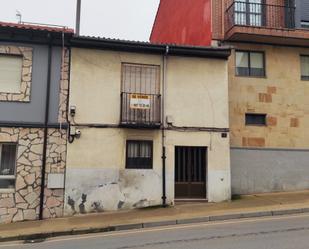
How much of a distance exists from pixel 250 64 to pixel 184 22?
523 centimetres

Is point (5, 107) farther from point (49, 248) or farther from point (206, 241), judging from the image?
point (206, 241)

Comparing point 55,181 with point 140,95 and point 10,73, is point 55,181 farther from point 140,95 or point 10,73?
point 140,95

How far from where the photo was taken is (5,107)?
1323cm

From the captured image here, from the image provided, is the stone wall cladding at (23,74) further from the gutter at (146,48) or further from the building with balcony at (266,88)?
the building with balcony at (266,88)

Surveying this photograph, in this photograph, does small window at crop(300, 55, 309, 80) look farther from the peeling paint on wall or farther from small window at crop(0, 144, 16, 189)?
small window at crop(0, 144, 16, 189)

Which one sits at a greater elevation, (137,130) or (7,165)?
(137,130)

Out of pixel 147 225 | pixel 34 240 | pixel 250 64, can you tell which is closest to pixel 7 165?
pixel 34 240

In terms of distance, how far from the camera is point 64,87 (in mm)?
13766

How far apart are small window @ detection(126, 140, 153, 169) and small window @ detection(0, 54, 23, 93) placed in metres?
4.09

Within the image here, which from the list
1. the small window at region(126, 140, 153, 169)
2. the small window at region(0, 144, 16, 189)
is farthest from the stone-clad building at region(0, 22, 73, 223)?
the small window at region(126, 140, 153, 169)

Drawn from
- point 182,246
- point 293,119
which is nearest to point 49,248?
point 182,246

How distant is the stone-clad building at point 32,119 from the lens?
13016 mm

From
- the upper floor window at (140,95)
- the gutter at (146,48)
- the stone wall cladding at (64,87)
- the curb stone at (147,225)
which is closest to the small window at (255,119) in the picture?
the gutter at (146,48)

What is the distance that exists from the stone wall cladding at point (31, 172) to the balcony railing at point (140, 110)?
218 cm
